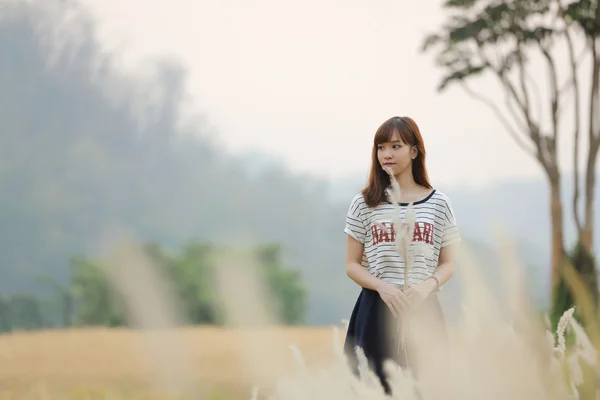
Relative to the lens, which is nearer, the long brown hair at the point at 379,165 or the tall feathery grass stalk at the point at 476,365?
the tall feathery grass stalk at the point at 476,365

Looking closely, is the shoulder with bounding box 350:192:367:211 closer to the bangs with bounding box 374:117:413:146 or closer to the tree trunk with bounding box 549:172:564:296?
the bangs with bounding box 374:117:413:146

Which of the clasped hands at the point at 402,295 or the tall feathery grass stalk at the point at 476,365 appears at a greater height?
the tall feathery grass stalk at the point at 476,365

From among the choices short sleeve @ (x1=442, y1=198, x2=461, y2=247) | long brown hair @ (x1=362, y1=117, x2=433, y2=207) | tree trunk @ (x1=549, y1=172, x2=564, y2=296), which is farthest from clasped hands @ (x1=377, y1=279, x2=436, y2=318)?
tree trunk @ (x1=549, y1=172, x2=564, y2=296)

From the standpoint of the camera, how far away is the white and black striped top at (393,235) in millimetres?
2352

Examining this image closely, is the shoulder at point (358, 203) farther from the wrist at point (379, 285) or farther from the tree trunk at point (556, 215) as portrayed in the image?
the tree trunk at point (556, 215)

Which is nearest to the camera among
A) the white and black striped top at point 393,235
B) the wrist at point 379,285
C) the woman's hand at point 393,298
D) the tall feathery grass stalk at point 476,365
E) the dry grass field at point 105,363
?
the tall feathery grass stalk at point 476,365

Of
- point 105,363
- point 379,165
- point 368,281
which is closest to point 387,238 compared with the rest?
point 368,281

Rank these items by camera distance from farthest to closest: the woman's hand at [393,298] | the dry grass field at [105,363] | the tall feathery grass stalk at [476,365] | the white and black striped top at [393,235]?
the dry grass field at [105,363]
the white and black striped top at [393,235]
the woman's hand at [393,298]
the tall feathery grass stalk at [476,365]

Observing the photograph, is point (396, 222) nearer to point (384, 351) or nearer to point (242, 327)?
point (242, 327)

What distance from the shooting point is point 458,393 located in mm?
920

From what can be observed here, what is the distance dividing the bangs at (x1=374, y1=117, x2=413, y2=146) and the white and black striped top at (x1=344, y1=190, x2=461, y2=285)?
199 millimetres

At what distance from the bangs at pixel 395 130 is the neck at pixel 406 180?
106 millimetres

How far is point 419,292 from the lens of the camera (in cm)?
215

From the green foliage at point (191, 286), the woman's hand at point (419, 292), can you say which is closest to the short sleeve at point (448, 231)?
the woman's hand at point (419, 292)
